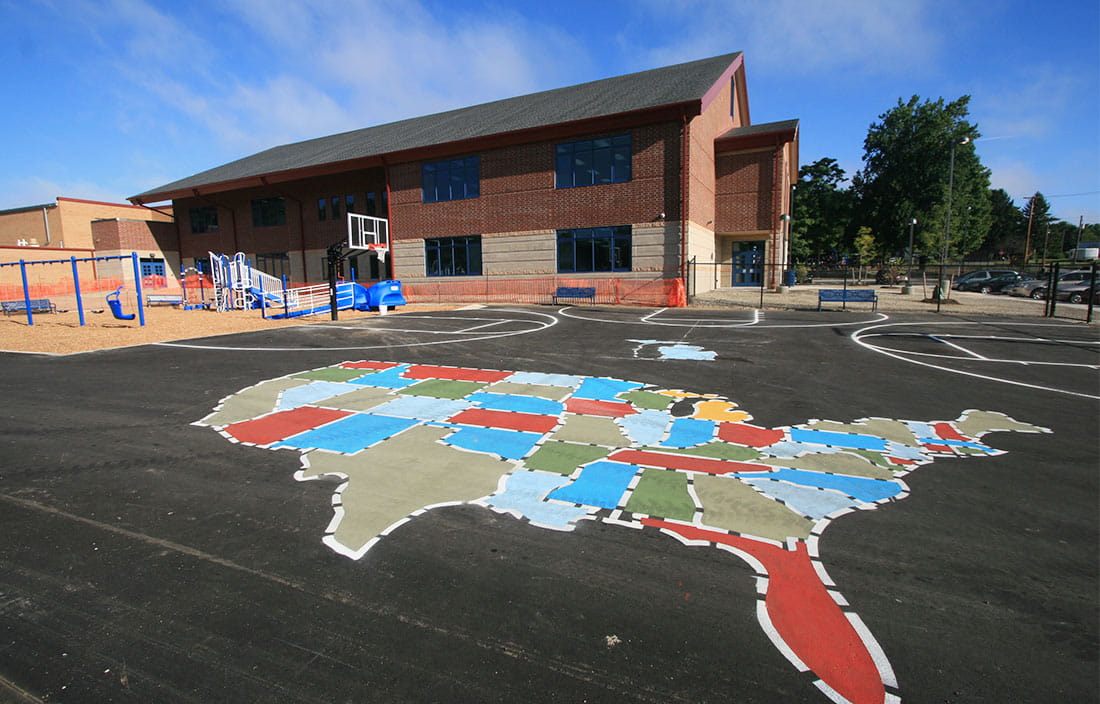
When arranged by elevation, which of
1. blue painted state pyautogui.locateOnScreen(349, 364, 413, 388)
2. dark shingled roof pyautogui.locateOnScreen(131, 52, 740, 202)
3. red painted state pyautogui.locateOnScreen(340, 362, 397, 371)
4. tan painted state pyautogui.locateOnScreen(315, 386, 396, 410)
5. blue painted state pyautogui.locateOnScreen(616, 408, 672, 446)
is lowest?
blue painted state pyautogui.locateOnScreen(616, 408, 672, 446)

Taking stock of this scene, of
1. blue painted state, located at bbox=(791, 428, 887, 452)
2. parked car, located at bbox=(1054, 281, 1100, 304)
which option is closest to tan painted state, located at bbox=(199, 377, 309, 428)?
blue painted state, located at bbox=(791, 428, 887, 452)

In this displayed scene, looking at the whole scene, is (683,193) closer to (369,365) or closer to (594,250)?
(594,250)

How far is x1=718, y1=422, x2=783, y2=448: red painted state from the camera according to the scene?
240 inches

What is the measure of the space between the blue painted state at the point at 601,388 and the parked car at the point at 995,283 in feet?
125

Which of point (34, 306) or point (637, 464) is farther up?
point (34, 306)

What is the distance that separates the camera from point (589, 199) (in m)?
26.3

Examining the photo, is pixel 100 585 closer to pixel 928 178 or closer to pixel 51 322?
pixel 51 322

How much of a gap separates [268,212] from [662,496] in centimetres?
4049

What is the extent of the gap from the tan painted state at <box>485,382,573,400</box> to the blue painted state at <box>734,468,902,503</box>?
11.8 feet

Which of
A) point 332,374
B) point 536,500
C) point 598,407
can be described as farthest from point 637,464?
point 332,374

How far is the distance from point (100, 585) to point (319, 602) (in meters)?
1.48

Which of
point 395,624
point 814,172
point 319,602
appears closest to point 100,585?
point 319,602

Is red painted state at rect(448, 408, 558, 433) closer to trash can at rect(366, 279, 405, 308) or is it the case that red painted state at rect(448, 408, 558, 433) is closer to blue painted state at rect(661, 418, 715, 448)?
blue painted state at rect(661, 418, 715, 448)

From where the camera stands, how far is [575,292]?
86.6 ft
